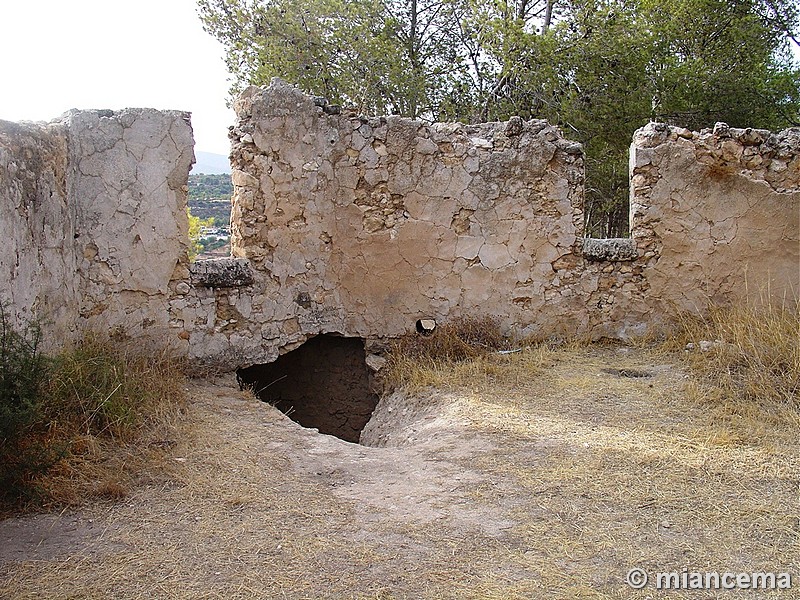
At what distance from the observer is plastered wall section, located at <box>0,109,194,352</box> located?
4.96 metres

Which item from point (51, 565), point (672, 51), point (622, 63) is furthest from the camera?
point (672, 51)

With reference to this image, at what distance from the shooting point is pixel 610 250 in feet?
21.9

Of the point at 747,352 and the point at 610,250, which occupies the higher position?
the point at 610,250

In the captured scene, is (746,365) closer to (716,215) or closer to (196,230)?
(716,215)

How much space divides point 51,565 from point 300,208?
12.6 feet

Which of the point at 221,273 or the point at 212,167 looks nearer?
the point at 221,273

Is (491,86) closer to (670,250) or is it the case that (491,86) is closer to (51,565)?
(670,250)

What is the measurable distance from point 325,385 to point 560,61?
7.32 metres

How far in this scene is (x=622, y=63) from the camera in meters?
11.2

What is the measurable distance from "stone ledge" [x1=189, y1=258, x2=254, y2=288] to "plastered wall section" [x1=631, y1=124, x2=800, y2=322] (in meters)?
3.59

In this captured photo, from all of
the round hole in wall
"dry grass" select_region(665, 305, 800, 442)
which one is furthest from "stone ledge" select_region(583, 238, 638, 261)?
the round hole in wall

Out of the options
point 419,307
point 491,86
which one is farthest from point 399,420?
point 491,86

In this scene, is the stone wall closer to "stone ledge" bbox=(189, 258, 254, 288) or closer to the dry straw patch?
"stone ledge" bbox=(189, 258, 254, 288)

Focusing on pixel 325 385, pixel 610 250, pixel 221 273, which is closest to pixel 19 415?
pixel 221 273
